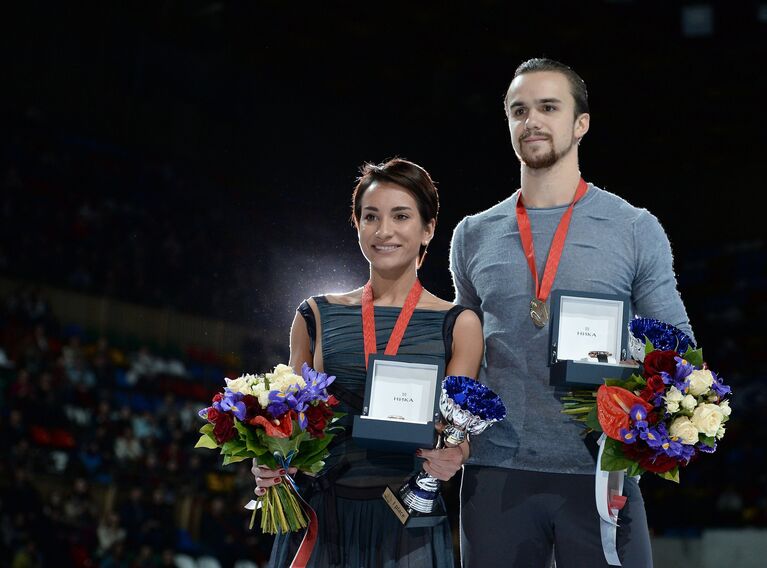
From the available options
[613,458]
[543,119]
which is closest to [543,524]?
[613,458]

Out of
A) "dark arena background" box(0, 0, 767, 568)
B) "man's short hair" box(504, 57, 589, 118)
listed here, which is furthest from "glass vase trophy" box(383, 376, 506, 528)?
"dark arena background" box(0, 0, 767, 568)

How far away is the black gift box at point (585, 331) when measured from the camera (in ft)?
7.03

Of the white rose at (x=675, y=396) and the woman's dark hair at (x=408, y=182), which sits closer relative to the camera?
the white rose at (x=675, y=396)

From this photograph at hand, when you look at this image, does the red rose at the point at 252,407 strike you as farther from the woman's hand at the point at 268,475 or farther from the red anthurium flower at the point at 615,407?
the red anthurium flower at the point at 615,407

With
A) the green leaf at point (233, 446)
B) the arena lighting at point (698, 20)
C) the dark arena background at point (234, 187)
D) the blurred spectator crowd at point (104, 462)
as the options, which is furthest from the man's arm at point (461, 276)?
the arena lighting at point (698, 20)

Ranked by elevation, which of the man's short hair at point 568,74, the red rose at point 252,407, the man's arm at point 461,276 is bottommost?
the red rose at point 252,407

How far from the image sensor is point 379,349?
2320 mm

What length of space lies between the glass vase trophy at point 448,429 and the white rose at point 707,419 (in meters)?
0.39

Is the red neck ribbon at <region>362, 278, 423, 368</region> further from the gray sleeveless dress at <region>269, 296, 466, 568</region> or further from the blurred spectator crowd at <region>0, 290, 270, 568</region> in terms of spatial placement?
the blurred spectator crowd at <region>0, 290, 270, 568</region>

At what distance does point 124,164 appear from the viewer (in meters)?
10.9

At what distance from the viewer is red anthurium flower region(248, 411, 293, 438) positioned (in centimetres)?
208

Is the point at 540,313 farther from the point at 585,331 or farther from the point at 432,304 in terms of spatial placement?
the point at 432,304

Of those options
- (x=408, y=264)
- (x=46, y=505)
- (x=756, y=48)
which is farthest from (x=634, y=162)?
(x=408, y=264)

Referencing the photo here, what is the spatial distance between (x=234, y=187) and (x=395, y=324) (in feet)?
26.7
